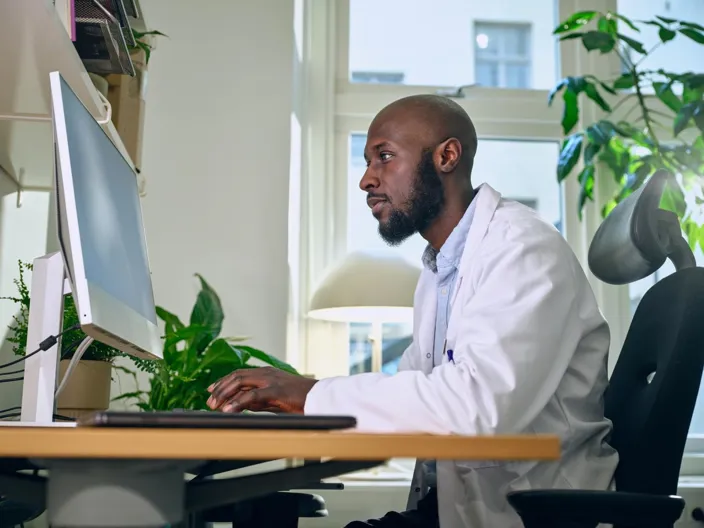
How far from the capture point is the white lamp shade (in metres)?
2.28

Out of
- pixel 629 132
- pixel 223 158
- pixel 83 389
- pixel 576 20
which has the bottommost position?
pixel 83 389

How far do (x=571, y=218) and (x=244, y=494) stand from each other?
2442 mm

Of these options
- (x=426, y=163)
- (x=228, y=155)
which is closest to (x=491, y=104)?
(x=228, y=155)

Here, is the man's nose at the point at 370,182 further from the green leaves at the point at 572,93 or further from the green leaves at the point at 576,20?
the green leaves at the point at 576,20

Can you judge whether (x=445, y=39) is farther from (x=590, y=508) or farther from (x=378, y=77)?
(x=590, y=508)

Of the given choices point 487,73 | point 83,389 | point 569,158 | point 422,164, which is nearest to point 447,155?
point 422,164

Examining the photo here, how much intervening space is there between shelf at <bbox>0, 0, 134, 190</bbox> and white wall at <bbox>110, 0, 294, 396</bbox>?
30.8 inches

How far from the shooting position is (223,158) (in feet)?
8.41

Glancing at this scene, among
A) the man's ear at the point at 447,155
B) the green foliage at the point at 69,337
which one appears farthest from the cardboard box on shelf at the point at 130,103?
the man's ear at the point at 447,155

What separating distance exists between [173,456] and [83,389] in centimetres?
99

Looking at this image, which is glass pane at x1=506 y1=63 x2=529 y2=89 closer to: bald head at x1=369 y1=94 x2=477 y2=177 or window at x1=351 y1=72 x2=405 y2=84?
window at x1=351 y1=72 x2=405 y2=84

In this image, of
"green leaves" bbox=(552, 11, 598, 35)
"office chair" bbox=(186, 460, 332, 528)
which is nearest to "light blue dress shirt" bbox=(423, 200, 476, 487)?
"office chair" bbox=(186, 460, 332, 528)

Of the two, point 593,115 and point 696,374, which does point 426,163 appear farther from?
point 593,115

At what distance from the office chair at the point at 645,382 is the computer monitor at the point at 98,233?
0.51 meters
